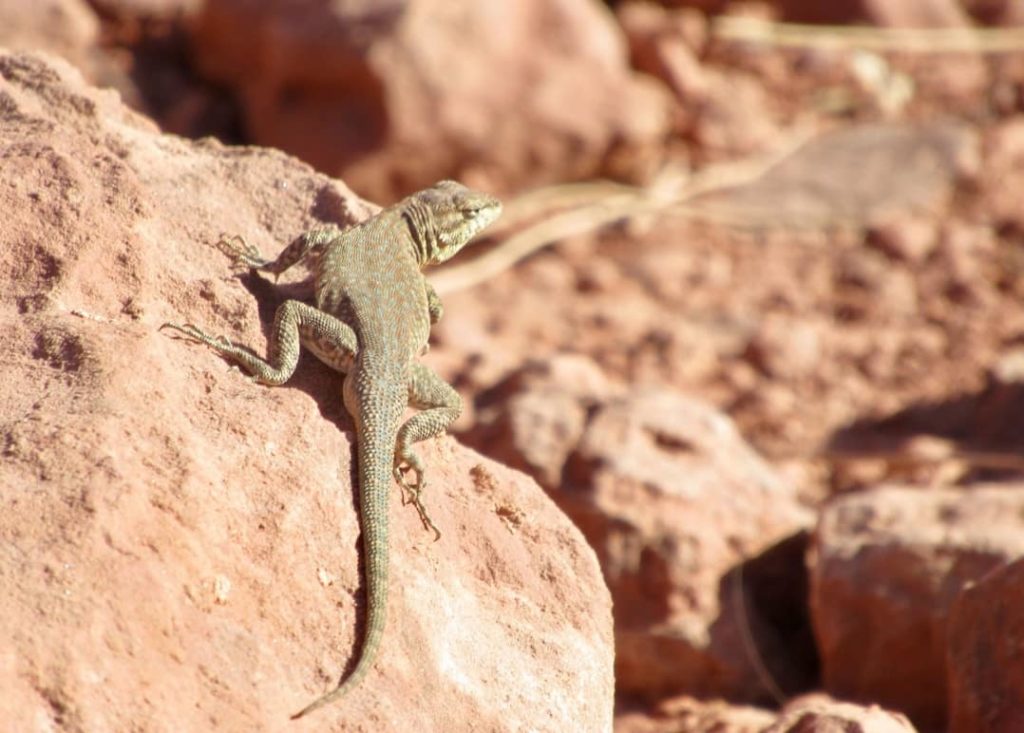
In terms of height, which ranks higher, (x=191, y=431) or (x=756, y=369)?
(x=756, y=369)

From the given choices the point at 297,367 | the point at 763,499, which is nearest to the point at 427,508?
the point at 297,367

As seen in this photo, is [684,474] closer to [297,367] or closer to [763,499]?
[763,499]

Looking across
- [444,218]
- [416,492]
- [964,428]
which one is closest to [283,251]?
[444,218]

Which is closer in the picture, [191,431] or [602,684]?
[191,431]

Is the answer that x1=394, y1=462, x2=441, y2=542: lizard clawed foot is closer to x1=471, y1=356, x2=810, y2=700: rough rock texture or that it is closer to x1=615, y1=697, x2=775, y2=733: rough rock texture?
x1=471, y1=356, x2=810, y2=700: rough rock texture

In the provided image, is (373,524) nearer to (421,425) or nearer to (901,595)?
(421,425)

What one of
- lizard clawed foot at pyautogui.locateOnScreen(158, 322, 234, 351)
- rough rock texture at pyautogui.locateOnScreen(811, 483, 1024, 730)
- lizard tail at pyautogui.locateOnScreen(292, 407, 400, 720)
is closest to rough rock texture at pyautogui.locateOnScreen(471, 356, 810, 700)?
rough rock texture at pyautogui.locateOnScreen(811, 483, 1024, 730)
